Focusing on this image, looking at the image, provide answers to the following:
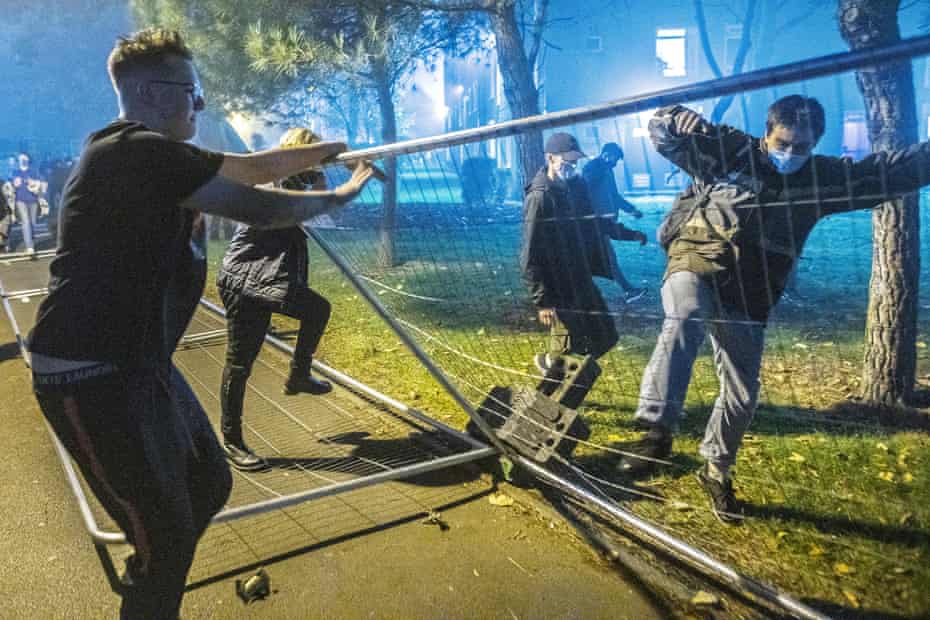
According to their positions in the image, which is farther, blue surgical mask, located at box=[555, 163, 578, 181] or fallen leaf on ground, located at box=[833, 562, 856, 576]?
blue surgical mask, located at box=[555, 163, 578, 181]

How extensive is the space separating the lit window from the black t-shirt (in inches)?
792

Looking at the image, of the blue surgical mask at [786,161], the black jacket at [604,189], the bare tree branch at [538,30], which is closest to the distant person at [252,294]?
the black jacket at [604,189]

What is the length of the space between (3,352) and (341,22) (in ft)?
19.1

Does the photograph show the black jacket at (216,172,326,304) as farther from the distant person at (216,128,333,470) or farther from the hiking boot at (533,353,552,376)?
the hiking boot at (533,353,552,376)

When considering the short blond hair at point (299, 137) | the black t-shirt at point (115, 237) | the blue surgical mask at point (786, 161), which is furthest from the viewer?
the short blond hair at point (299, 137)

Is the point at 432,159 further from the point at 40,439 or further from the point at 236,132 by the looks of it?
the point at 236,132

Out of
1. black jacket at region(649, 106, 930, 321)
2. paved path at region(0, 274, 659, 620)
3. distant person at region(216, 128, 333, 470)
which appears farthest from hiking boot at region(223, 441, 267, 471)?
black jacket at region(649, 106, 930, 321)

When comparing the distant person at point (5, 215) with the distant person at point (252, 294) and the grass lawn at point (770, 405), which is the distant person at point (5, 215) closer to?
the distant person at point (252, 294)

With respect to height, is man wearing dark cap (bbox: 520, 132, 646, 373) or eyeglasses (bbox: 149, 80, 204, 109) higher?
eyeglasses (bbox: 149, 80, 204, 109)

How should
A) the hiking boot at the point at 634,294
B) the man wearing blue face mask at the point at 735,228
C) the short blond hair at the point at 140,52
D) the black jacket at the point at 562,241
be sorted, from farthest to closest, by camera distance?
the hiking boot at the point at 634,294 < the black jacket at the point at 562,241 < the man wearing blue face mask at the point at 735,228 < the short blond hair at the point at 140,52

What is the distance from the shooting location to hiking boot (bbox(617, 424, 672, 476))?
10.8 feet

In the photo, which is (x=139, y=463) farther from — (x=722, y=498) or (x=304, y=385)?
(x=304, y=385)

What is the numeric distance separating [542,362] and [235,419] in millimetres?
1763

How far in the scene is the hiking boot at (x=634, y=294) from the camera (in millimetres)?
3453
